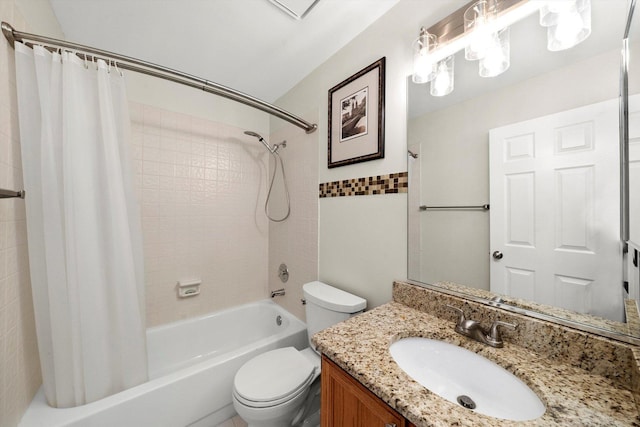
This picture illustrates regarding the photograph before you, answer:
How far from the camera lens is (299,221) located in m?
1.82

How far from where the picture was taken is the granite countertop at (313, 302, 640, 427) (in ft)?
1.50

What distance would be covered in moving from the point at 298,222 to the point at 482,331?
1336 millimetres

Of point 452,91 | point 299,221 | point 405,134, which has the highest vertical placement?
point 452,91

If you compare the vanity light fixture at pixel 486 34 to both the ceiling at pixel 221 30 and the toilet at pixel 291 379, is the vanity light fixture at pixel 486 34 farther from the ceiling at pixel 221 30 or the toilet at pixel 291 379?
the toilet at pixel 291 379

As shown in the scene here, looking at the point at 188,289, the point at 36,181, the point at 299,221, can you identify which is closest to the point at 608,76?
the point at 299,221

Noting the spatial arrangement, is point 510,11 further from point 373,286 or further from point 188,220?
point 188,220

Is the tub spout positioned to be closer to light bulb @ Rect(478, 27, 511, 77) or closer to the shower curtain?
the shower curtain

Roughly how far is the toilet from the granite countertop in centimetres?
40

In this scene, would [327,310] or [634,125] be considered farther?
[327,310]

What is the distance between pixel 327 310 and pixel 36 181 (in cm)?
147

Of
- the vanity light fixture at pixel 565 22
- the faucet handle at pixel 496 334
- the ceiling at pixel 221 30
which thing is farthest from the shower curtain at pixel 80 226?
the vanity light fixture at pixel 565 22

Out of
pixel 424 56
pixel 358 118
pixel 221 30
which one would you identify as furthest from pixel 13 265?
pixel 424 56

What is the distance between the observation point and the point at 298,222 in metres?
1.83

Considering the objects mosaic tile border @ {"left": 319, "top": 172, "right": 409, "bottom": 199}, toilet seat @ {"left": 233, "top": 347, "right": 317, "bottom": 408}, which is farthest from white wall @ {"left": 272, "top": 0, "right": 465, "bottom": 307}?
toilet seat @ {"left": 233, "top": 347, "right": 317, "bottom": 408}
